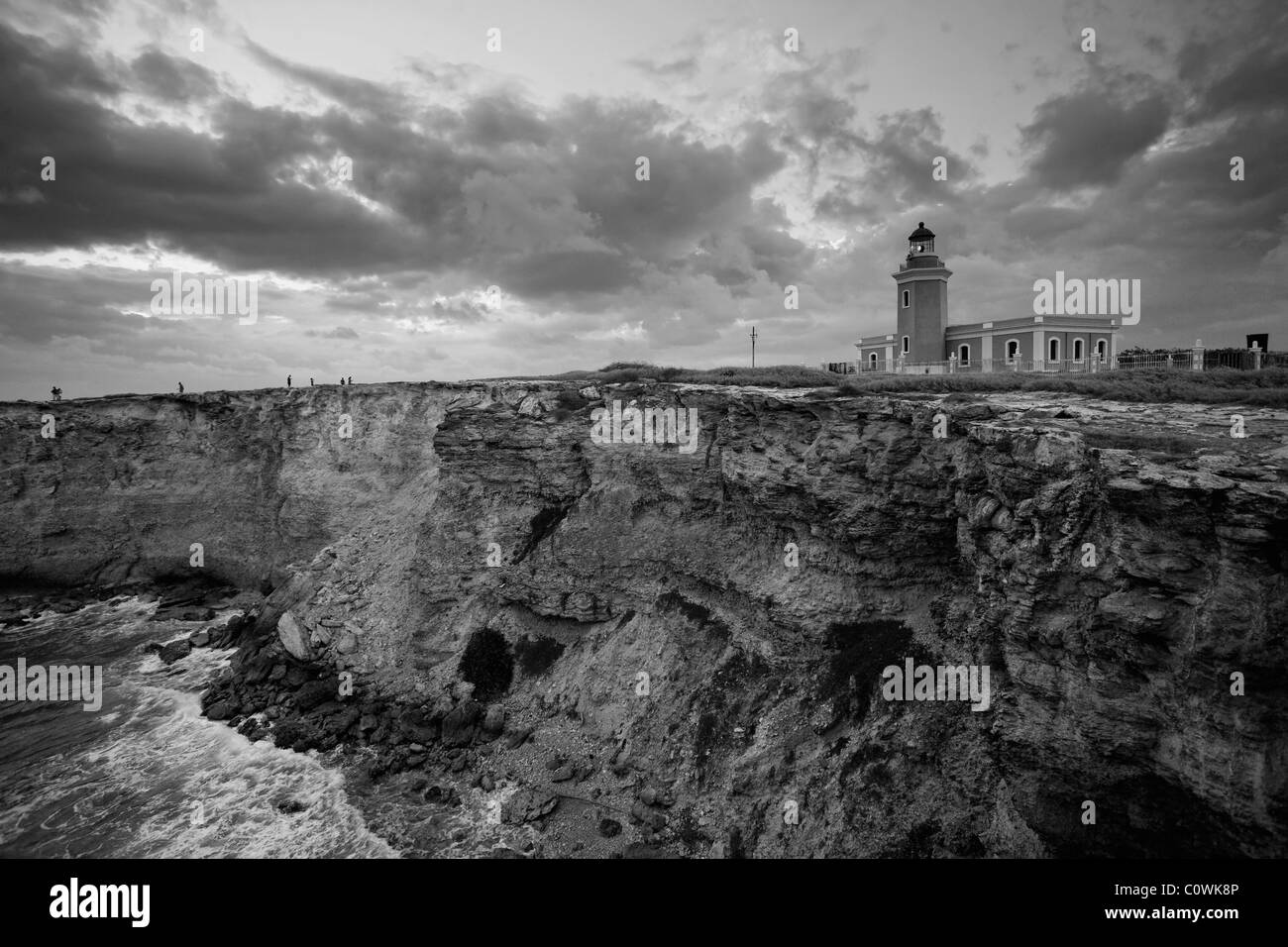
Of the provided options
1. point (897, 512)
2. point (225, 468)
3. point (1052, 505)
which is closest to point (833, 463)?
point (897, 512)

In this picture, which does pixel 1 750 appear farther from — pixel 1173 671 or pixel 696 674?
pixel 1173 671

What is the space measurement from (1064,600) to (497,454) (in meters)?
23.7

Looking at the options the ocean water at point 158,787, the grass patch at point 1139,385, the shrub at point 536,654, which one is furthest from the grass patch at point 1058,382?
the ocean water at point 158,787

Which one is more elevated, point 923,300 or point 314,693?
point 923,300

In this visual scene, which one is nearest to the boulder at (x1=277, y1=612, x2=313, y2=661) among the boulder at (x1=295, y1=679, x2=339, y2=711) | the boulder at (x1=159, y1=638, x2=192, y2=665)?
the boulder at (x1=295, y1=679, x2=339, y2=711)

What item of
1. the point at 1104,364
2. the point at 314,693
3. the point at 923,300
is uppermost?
the point at 923,300

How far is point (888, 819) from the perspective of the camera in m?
15.9

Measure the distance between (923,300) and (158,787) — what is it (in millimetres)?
53812

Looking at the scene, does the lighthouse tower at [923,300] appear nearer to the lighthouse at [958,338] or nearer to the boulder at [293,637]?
the lighthouse at [958,338]

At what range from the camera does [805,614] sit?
20.5 metres

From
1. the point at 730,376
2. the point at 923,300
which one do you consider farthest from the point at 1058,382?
the point at 923,300

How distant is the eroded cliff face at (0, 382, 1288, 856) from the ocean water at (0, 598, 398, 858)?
2061mm

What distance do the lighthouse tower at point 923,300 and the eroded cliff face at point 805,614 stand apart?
2779 centimetres

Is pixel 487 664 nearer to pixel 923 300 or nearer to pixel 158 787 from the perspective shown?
pixel 158 787
